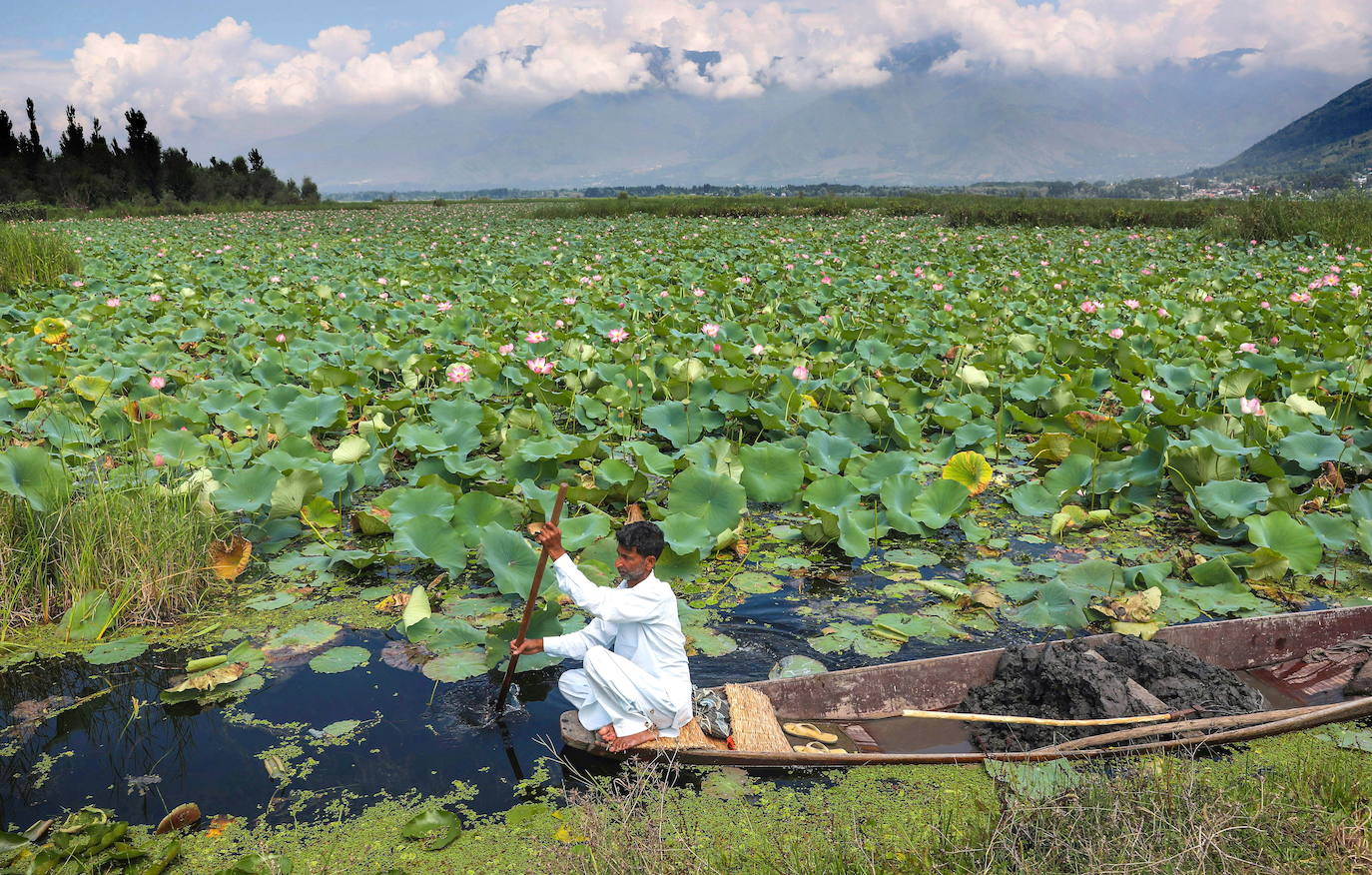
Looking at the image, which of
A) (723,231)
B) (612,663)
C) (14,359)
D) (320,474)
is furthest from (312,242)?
(612,663)

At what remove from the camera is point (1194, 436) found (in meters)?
4.78

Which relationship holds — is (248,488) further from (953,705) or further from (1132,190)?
(1132,190)

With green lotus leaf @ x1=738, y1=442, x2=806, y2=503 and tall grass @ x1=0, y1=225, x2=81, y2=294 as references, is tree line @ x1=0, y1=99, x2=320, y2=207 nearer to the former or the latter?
tall grass @ x1=0, y1=225, x2=81, y2=294

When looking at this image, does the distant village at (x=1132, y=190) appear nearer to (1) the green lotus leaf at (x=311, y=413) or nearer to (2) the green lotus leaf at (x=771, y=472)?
(2) the green lotus leaf at (x=771, y=472)

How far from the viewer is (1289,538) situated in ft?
12.6

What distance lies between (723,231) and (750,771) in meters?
18.2

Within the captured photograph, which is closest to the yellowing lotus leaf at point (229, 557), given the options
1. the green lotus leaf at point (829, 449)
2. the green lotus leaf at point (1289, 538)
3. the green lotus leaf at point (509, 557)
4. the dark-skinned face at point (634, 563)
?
the green lotus leaf at point (509, 557)

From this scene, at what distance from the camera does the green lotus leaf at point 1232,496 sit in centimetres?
416

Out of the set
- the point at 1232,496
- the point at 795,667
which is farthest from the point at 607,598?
the point at 1232,496

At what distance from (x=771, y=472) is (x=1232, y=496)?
→ 215cm

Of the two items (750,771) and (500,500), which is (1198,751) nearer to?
(750,771)

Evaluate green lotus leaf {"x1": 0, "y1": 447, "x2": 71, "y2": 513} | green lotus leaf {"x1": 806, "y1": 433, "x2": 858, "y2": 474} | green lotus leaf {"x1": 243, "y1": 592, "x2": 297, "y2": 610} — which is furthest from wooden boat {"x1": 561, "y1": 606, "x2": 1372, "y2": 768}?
green lotus leaf {"x1": 0, "y1": 447, "x2": 71, "y2": 513}

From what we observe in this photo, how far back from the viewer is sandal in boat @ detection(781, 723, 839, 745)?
117 inches

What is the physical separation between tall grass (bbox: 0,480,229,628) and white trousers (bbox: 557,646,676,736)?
2.00 meters
